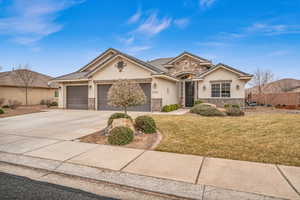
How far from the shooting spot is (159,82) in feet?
45.8

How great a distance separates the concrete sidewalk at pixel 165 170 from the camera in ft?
8.70

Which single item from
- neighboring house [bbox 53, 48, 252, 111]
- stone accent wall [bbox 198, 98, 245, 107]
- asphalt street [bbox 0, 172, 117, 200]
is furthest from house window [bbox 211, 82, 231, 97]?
asphalt street [bbox 0, 172, 117, 200]

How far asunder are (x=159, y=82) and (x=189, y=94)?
5.61 m

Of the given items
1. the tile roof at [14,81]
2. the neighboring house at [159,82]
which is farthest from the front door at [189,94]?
the tile roof at [14,81]

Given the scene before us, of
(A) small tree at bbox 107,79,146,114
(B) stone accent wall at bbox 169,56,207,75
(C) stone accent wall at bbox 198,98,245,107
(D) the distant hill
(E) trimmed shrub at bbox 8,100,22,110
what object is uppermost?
(B) stone accent wall at bbox 169,56,207,75

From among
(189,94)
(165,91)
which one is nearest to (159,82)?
(165,91)

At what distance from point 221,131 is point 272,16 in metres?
11.9

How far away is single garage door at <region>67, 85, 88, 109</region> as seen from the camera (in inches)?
649

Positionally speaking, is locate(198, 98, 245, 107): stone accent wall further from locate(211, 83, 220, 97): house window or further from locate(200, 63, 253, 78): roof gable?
locate(200, 63, 253, 78): roof gable

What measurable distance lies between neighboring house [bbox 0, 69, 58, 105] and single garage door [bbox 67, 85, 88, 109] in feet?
32.4

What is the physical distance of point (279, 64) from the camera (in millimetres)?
24062

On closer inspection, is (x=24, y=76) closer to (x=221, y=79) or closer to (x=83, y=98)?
(x=83, y=98)

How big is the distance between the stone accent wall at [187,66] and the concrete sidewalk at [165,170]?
14.9 meters

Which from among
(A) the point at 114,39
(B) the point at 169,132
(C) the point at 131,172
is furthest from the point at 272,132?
(A) the point at 114,39
